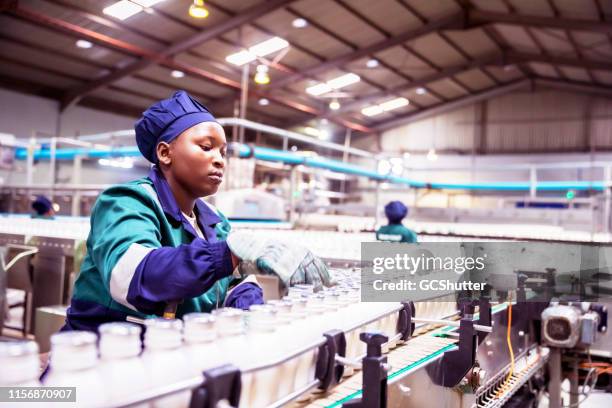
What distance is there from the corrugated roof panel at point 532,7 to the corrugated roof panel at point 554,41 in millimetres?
822

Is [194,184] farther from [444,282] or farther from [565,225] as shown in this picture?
[565,225]

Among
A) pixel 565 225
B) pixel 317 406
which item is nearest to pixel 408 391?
pixel 317 406

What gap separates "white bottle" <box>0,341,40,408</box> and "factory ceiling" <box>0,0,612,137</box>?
7025mm

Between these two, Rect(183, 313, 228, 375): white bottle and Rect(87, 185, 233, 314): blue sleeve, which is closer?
Rect(183, 313, 228, 375): white bottle

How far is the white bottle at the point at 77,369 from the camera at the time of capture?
552mm

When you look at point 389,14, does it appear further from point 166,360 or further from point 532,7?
point 166,360

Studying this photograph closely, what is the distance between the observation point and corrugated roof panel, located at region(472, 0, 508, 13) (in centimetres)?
893

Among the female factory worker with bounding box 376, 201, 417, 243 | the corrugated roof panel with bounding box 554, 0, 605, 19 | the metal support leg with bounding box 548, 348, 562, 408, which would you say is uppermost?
the corrugated roof panel with bounding box 554, 0, 605, 19

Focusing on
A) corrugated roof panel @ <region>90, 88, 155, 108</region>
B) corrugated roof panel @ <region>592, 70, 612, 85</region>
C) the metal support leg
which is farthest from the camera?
corrugated roof panel @ <region>90, 88, 155, 108</region>

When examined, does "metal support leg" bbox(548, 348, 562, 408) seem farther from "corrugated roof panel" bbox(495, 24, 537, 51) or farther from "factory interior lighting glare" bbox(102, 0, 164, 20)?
"corrugated roof panel" bbox(495, 24, 537, 51)

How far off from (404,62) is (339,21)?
107 inches

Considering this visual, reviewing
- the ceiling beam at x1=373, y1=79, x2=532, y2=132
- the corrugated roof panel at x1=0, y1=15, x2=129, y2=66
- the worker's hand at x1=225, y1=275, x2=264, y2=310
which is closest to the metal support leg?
the worker's hand at x1=225, y1=275, x2=264, y2=310

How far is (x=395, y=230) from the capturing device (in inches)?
144

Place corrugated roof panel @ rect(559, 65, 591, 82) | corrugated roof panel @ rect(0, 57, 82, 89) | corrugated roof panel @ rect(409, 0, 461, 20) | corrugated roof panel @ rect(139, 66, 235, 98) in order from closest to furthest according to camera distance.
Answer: corrugated roof panel @ rect(409, 0, 461, 20) → corrugated roof panel @ rect(0, 57, 82, 89) → corrugated roof panel @ rect(139, 66, 235, 98) → corrugated roof panel @ rect(559, 65, 591, 82)
